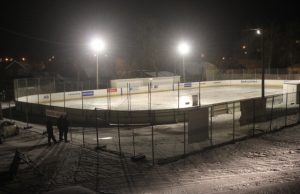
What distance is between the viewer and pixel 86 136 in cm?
2309

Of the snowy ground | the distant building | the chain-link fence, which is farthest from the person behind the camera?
the distant building

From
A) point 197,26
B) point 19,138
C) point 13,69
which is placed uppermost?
point 197,26

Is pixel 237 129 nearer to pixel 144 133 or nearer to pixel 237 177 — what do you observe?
pixel 144 133

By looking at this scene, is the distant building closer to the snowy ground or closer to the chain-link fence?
the chain-link fence

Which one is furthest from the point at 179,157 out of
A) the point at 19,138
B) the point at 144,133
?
the point at 19,138

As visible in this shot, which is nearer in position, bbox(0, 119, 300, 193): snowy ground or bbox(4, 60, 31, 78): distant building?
bbox(0, 119, 300, 193): snowy ground

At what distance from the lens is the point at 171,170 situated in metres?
14.8

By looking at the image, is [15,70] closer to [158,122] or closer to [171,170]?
[158,122]

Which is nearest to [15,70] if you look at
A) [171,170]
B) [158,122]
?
[158,122]

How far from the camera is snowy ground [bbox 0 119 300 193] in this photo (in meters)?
12.6

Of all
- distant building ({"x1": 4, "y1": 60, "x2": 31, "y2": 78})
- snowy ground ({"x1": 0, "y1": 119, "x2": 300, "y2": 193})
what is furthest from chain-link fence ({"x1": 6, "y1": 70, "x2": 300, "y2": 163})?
distant building ({"x1": 4, "y1": 60, "x2": 31, "y2": 78})

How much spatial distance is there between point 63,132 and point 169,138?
20.4 ft

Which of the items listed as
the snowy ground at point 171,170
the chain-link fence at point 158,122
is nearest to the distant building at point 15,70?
the chain-link fence at point 158,122

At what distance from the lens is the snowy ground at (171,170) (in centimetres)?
1256
